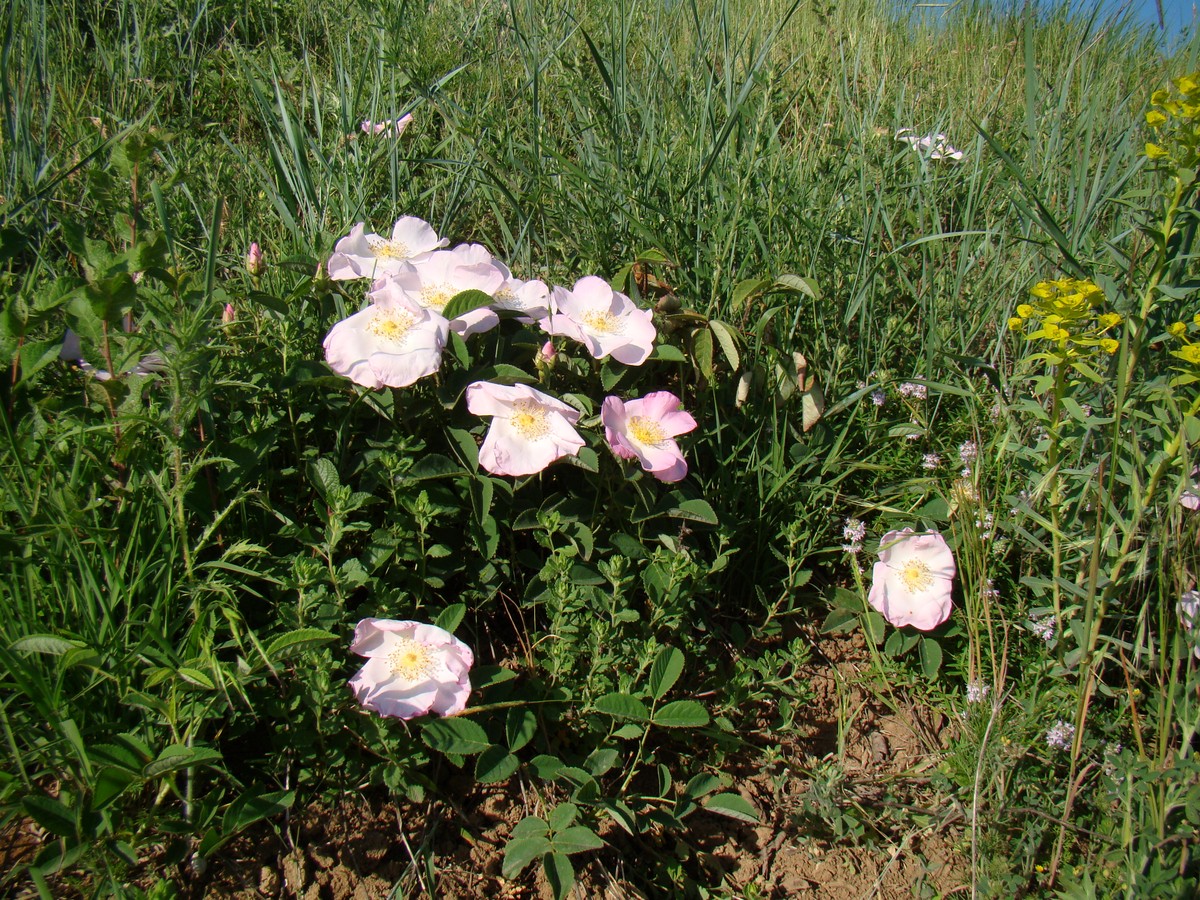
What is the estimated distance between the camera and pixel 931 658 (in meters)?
1.83

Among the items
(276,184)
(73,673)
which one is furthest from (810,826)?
(276,184)

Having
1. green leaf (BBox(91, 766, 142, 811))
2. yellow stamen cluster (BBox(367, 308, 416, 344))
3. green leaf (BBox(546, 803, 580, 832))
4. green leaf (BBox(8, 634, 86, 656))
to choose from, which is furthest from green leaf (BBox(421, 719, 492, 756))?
yellow stamen cluster (BBox(367, 308, 416, 344))

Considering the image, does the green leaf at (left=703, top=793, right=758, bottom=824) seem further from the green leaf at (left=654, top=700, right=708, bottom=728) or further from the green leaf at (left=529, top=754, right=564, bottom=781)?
the green leaf at (left=529, top=754, right=564, bottom=781)

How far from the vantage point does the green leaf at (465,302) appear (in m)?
1.58

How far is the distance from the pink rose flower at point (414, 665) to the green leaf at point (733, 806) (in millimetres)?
500

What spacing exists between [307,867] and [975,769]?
1188mm

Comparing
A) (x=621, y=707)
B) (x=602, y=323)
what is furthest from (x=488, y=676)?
(x=602, y=323)

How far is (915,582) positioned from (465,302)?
1072mm

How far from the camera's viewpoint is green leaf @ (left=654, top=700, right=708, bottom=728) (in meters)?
1.53

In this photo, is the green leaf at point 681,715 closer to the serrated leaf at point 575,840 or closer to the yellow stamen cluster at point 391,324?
the serrated leaf at point 575,840

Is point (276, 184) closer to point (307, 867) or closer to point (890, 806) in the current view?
point (307, 867)

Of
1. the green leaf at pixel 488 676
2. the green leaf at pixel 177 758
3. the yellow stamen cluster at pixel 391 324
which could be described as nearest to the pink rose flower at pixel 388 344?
the yellow stamen cluster at pixel 391 324

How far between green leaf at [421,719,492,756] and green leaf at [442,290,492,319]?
714 mm

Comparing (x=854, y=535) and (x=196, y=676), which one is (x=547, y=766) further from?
(x=854, y=535)
